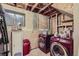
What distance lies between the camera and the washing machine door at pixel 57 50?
6.98ft

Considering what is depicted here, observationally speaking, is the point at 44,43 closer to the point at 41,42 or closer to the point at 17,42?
the point at 41,42

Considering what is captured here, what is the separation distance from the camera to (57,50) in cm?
217

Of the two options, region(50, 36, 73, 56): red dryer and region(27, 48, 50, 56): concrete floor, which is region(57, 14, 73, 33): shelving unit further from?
region(27, 48, 50, 56): concrete floor

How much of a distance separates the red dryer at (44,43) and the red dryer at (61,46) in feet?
0.20

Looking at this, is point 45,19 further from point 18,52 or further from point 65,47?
point 18,52

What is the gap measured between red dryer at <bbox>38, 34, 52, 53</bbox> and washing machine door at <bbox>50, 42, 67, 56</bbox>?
2.9 inches

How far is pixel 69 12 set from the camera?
2088 millimetres

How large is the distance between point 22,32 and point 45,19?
0.40m

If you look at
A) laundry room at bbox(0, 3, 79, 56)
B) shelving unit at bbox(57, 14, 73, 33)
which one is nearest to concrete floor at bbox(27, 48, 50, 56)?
laundry room at bbox(0, 3, 79, 56)

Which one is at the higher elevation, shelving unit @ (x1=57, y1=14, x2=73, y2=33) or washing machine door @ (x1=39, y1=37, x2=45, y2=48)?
shelving unit @ (x1=57, y1=14, x2=73, y2=33)

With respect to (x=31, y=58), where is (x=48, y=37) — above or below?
above

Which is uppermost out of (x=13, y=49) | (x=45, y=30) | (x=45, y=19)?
(x=45, y=19)

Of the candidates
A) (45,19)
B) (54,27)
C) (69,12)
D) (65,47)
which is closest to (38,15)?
(45,19)

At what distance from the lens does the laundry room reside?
209cm
